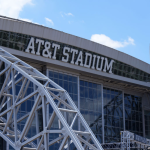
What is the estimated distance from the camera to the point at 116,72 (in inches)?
1848

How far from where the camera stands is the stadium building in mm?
38094

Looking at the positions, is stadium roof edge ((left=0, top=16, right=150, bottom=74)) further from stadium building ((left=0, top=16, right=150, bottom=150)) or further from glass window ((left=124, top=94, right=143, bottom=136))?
glass window ((left=124, top=94, right=143, bottom=136))

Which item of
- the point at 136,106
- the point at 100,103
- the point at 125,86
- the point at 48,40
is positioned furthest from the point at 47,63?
the point at 136,106

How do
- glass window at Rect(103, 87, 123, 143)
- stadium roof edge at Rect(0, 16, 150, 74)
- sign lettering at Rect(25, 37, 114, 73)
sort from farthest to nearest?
1. glass window at Rect(103, 87, 123, 143)
2. sign lettering at Rect(25, 37, 114, 73)
3. stadium roof edge at Rect(0, 16, 150, 74)

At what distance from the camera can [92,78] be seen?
46125mm

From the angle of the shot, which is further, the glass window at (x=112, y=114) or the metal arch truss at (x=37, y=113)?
the glass window at (x=112, y=114)

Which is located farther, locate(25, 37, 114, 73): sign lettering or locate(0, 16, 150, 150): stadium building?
locate(25, 37, 114, 73): sign lettering

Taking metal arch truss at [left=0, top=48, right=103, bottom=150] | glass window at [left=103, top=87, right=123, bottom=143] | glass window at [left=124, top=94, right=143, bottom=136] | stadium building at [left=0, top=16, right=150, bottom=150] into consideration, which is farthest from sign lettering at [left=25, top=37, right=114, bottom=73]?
metal arch truss at [left=0, top=48, right=103, bottom=150]

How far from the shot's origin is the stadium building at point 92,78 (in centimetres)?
3809

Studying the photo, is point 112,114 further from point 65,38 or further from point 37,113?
point 37,113

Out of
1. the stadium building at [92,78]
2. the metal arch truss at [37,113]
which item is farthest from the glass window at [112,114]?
the metal arch truss at [37,113]

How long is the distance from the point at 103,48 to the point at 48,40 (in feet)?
28.8

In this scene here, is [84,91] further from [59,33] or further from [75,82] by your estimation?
[59,33]

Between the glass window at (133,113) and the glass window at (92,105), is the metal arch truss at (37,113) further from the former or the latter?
the glass window at (133,113)
